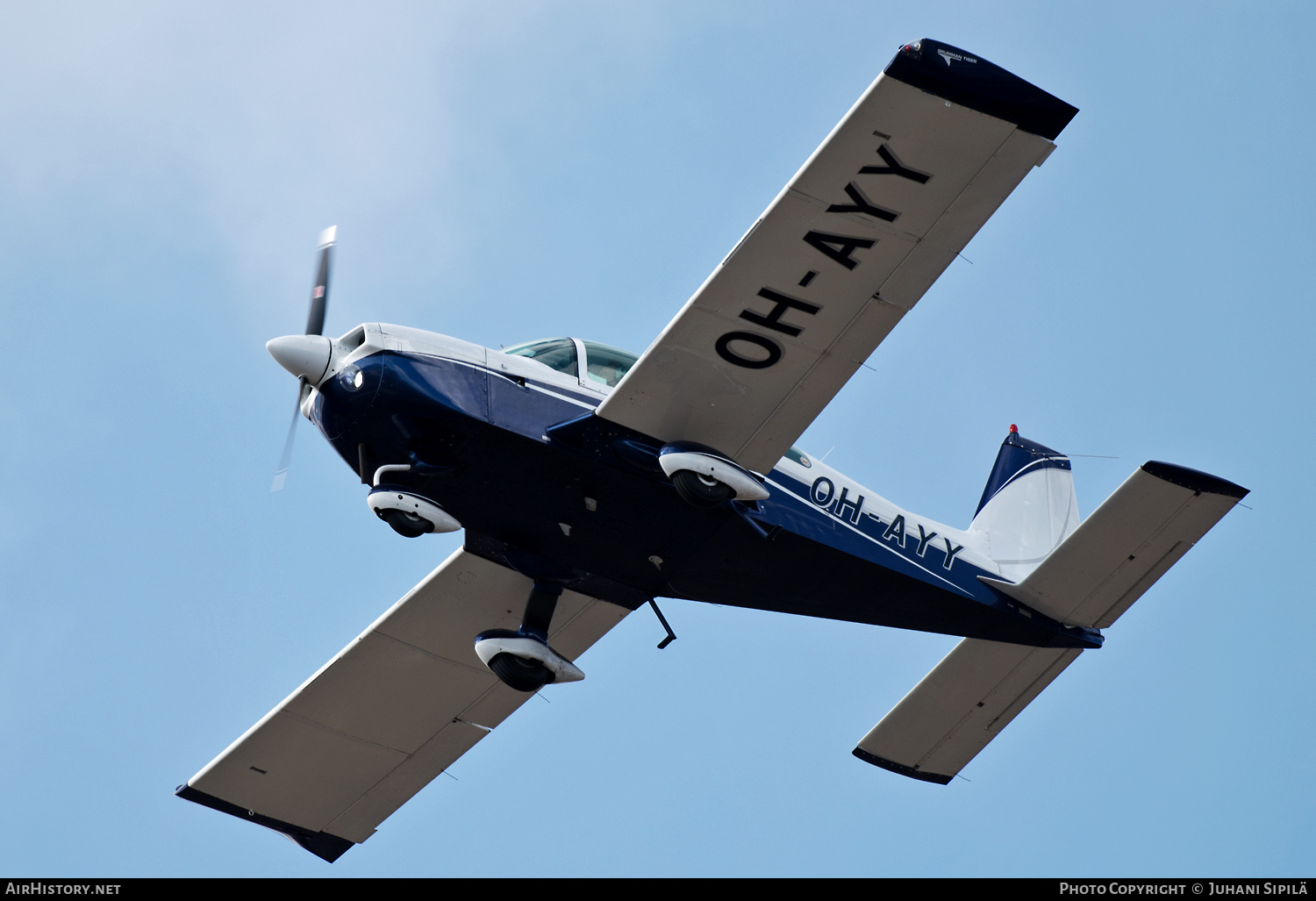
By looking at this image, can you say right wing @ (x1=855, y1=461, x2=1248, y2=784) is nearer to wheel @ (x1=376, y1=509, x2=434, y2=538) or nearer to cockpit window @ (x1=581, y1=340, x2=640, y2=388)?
cockpit window @ (x1=581, y1=340, x2=640, y2=388)

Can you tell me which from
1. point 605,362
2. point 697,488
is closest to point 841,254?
point 697,488

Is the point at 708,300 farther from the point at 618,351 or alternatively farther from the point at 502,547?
the point at 502,547

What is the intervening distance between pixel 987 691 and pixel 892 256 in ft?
18.1

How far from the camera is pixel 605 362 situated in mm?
13930

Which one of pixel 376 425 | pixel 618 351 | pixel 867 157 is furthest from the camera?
pixel 618 351

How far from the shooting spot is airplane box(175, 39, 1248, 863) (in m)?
12.4

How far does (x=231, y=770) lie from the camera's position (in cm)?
1631

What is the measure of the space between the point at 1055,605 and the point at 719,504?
13.7ft

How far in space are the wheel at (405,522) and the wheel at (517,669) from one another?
183 centimetres

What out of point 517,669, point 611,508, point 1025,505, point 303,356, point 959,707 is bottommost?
point 517,669

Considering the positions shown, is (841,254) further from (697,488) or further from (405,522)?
(405,522)

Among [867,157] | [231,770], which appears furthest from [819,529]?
[231,770]

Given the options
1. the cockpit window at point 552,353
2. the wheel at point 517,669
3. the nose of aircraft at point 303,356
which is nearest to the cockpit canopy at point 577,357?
the cockpit window at point 552,353

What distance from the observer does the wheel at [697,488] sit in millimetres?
13000
